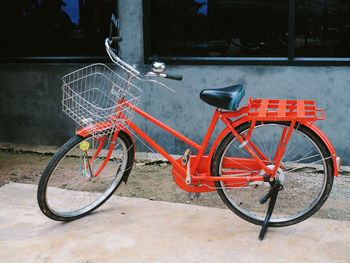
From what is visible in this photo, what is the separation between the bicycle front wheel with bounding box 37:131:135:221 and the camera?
146 inches

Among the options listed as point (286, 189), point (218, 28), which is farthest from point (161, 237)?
point (218, 28)

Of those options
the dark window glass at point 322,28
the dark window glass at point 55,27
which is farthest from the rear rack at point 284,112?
the dark window glass at point 55,27

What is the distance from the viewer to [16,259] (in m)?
3.38

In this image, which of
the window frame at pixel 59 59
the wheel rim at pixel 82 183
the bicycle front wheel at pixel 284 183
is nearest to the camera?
the bicycle front wheel at pixel 284 183

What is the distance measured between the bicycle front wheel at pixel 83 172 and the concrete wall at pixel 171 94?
1.37 metres

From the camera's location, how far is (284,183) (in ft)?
16.2

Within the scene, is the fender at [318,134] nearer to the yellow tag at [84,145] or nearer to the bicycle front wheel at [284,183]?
the bicycle front wheel at [284,183]

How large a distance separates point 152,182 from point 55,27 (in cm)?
264

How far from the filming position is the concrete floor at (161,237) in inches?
133

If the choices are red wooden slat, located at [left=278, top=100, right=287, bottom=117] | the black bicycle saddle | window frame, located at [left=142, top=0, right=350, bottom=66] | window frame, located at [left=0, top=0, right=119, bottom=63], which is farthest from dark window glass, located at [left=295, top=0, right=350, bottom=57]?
window frame, located at [left=0, top=0, right=119, bottom=63]

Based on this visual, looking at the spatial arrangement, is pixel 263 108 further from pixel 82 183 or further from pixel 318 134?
pixel 82 183

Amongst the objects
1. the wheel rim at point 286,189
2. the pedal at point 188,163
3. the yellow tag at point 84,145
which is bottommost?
the wheel rim at point 286,189

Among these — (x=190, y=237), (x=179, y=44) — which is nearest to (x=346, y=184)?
(x=190, y=237)

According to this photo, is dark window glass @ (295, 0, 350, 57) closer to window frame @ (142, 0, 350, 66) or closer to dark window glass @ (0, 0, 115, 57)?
window frame @ (142, 0, 350, 66)
